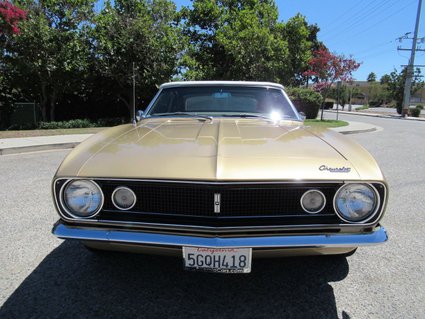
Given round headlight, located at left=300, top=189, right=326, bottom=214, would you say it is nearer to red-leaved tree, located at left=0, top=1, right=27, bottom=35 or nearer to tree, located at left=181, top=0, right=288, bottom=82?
red-leaved tree, located at left=0, top=1, right=27, bottom=35

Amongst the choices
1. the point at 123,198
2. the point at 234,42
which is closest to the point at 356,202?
the point at 123,198

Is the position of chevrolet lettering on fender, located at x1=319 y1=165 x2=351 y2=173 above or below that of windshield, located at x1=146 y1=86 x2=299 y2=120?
below

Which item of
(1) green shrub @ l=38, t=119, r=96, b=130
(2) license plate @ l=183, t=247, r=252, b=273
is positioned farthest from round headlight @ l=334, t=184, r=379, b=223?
(1) green shrub @ l=38, t=119, r=96, b=130

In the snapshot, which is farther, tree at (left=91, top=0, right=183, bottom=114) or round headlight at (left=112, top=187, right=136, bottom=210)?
tree at (left=91, top=0, right=183, bottom=114)

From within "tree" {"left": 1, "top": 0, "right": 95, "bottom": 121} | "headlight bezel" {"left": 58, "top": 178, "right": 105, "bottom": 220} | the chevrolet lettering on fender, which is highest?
"tree" {"left": 1, "top": 0, "right": 95, "bottom": 121}

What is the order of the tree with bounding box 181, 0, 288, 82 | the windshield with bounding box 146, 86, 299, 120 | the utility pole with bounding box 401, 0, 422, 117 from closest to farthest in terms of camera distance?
1. the windshield with bounding box 146, 86, 299, 120
2. the tree with bounding box 181, 0, 288, 82
3. the utility pole with bounding box 401, 0, 422, 117

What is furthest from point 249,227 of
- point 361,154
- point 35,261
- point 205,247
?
point 35,261

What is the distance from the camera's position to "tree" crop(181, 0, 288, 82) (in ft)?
61.5

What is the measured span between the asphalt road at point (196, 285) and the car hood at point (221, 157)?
2.99 ft

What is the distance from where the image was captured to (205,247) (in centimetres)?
208

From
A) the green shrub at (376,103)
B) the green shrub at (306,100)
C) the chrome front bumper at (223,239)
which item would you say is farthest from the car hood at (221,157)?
the green shrub at (376,103)

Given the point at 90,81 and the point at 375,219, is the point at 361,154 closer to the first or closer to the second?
the point at 375,219

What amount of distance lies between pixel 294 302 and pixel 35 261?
6.91 feet

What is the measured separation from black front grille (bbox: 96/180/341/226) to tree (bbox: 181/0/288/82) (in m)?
15.5
